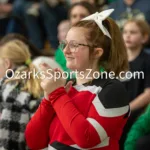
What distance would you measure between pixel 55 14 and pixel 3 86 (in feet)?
9.07

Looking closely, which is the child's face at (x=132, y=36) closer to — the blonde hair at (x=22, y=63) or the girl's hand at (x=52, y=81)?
the blonde hair at (x=22, y=63)

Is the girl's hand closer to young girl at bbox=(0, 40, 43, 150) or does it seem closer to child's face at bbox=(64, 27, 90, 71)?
child's face at bbox=(64, 27, 90, 71)

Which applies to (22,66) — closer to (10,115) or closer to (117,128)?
(10,115)

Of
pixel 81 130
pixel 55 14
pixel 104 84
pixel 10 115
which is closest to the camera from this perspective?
pixel 81 130

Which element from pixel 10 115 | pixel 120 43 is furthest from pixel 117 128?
pixel 10 115

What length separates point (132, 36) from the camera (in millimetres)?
3949

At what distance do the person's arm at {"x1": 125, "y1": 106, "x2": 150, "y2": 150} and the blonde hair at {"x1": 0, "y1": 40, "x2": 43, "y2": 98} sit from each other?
0.71 metres

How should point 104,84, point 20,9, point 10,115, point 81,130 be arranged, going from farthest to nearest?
point 20,9 → point 10,115 → point 104,84 → point 81,130

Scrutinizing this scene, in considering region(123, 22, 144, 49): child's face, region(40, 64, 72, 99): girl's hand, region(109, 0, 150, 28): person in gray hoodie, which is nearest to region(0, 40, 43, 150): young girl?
region(40, 64, 72, 99): girl's hand

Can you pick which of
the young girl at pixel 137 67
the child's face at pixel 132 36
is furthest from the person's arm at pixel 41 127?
the child's face at pixel 132 36

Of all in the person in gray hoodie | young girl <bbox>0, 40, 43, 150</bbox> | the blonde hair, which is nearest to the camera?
young girl <bbox>0, 40, 43, 150</bbox>

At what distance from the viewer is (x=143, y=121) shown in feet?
9.86

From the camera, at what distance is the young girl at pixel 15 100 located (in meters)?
2.68

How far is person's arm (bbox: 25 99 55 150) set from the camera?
2133mm
